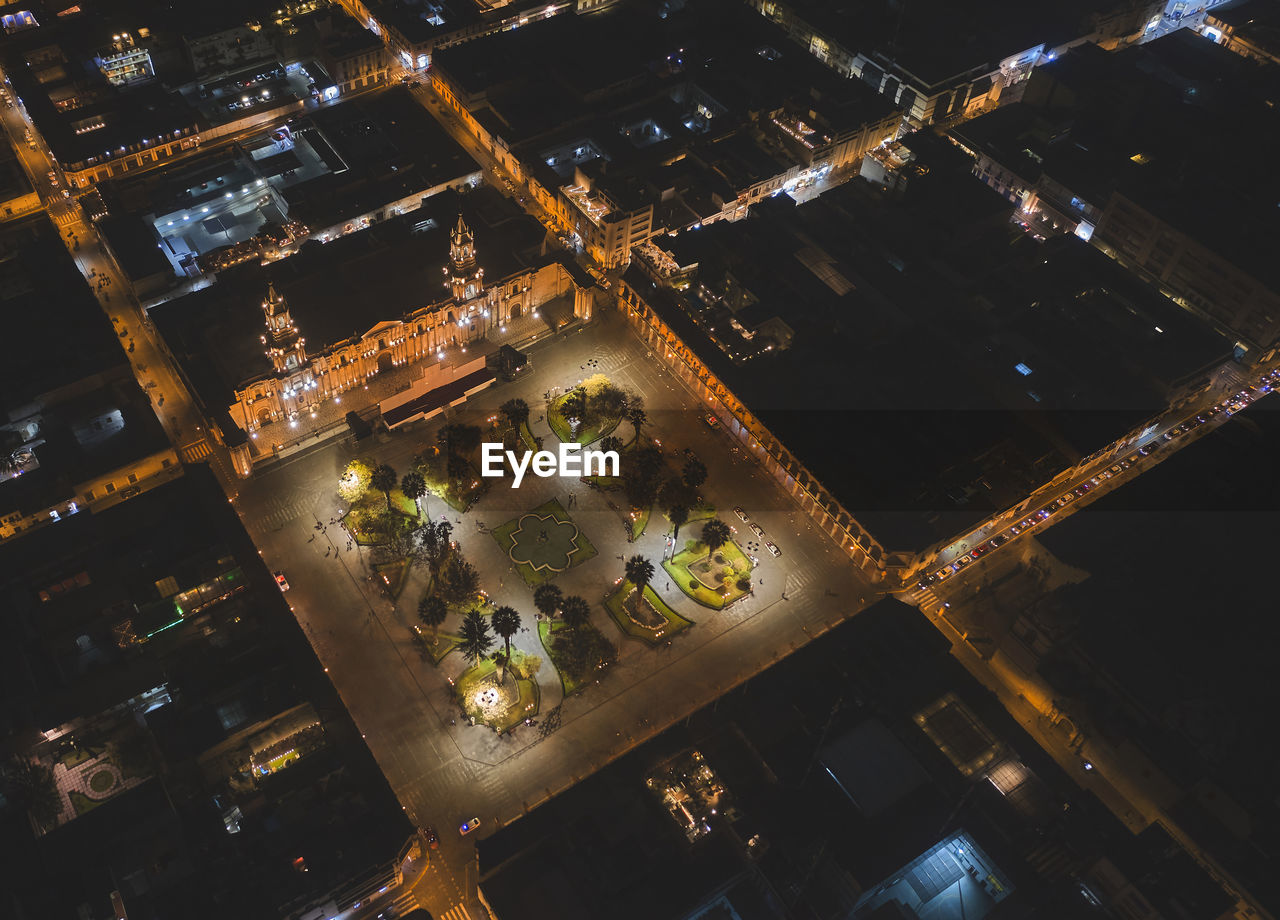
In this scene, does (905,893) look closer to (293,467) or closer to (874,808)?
(874,808)

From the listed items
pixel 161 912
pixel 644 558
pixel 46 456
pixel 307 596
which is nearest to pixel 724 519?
pixel 644 558

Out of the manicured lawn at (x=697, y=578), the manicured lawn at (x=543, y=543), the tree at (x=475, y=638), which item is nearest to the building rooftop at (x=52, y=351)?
the manicured lawn at (x=543, y=543)

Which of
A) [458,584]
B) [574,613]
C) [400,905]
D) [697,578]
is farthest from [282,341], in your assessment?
[400,905]

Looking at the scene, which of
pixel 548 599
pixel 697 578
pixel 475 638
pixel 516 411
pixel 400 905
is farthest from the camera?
pixel 516 411

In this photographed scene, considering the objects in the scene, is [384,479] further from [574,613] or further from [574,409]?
[574,613]

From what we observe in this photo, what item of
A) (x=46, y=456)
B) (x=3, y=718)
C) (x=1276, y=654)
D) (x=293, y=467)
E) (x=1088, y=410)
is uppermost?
(x=46, y=456)

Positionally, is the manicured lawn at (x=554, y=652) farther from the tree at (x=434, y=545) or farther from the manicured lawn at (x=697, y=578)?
the manicured lawn at (x=697, y=578)

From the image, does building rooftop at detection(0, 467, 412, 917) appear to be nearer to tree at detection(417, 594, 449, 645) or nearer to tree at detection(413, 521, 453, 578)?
tree at detection(417, 594, 449, 645)
